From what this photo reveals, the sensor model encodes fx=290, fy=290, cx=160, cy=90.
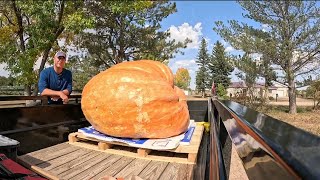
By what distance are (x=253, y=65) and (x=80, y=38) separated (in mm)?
13154

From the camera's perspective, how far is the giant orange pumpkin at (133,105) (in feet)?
10.2

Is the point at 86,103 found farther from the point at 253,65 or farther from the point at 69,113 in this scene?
the point at 253,65

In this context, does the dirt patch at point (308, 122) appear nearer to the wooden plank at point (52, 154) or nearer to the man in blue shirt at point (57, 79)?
the wooden plank at point (52, 154)

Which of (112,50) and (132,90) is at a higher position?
(112,50)

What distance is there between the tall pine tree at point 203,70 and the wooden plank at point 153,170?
59.8 m

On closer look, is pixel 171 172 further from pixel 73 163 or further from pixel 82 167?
pixel 73 163

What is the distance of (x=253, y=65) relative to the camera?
21.2 m

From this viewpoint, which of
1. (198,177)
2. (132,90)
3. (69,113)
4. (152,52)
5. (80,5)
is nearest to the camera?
(198,177)

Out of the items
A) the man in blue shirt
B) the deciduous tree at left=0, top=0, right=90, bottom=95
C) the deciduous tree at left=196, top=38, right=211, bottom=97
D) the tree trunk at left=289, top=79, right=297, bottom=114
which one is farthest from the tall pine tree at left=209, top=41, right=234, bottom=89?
the man in blue shirt

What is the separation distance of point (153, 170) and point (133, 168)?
Answer: 177mm

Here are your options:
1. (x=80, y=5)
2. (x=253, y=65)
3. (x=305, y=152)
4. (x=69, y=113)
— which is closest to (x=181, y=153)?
(x=69, y=113)

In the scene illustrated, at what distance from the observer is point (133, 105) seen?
122 inches

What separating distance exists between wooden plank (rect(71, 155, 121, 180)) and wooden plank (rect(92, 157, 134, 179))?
0.04 meters

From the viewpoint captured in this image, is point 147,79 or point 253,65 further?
point 253,65
